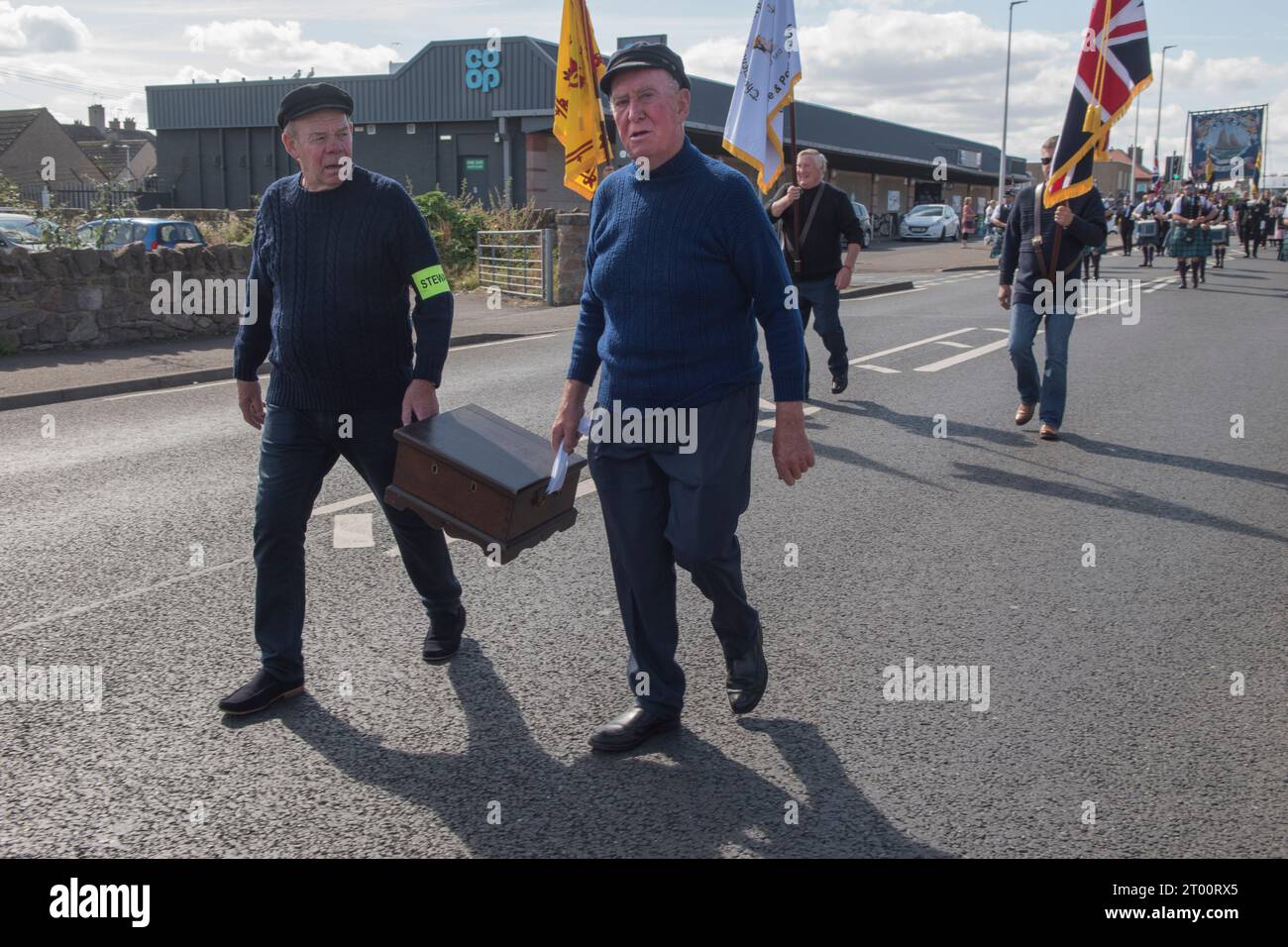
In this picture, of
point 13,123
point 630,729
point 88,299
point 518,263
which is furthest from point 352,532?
point 13,123

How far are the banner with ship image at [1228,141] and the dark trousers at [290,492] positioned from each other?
74283mm

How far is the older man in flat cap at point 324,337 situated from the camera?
12.6 feet

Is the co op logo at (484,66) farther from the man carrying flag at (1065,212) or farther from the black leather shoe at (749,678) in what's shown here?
the black leather shoe at (749,678)

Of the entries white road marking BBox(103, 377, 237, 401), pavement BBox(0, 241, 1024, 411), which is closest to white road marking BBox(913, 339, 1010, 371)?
pavement BBox(0, 241, 1024, 411)

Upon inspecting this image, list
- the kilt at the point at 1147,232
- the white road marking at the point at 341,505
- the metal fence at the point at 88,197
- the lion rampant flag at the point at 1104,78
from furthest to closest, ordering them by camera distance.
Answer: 1. the kilt at the point at 1147,232
2. the metal fence at the point at 88,197
3. the lion rampant flag at the point at 1104,78
4. the white road marking at the point at 341,505

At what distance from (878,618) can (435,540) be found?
1.78 m

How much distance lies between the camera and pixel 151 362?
12.2 m

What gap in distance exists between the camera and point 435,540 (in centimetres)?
423

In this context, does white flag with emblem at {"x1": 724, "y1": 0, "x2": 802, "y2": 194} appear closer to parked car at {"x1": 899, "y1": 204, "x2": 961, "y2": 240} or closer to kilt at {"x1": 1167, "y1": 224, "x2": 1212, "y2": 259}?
kilt at {"x1": 1167, "y1": 224, "x2": 1212, "y2": 259}

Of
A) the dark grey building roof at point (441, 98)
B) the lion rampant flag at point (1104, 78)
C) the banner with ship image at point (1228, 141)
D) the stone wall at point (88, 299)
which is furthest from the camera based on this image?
the banner with ship image at point (1228, 141)

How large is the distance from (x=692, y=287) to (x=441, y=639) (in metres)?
1.67

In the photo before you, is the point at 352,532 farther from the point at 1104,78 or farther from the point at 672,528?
the point at 1104,78

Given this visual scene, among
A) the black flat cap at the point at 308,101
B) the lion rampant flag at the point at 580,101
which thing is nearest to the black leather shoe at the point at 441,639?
the black flat cap at the point at 308,101

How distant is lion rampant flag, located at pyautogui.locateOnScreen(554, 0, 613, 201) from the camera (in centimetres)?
1194
